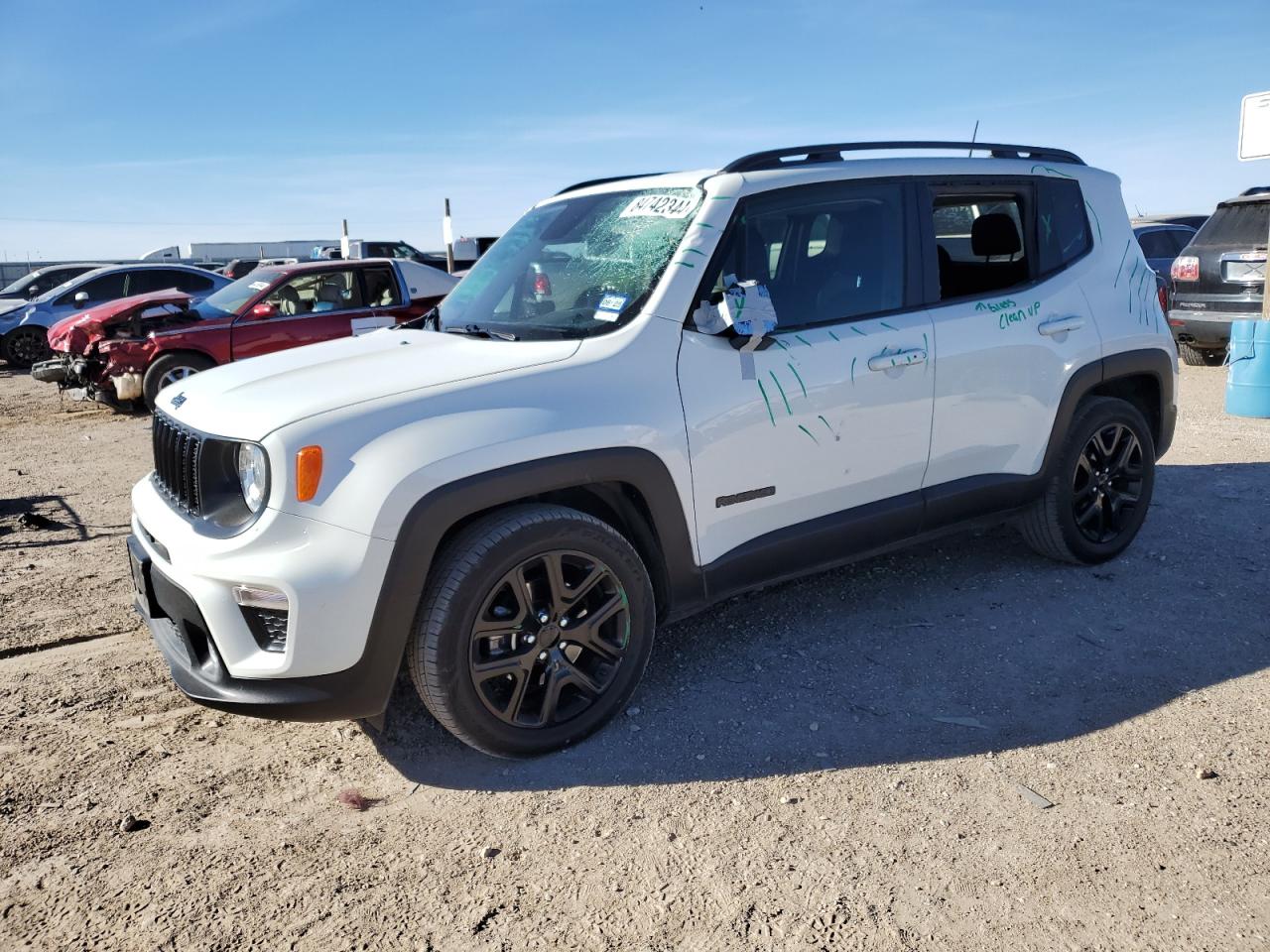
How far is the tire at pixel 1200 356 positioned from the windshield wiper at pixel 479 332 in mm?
10263

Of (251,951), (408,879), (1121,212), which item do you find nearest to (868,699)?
(408,879)

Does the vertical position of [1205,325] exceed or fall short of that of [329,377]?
it falls short

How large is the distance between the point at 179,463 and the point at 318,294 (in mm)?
7198

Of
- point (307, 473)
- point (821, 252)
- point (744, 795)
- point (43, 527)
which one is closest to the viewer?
point (307, 473)

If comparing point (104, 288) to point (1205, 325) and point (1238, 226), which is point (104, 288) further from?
point (1238, 226)

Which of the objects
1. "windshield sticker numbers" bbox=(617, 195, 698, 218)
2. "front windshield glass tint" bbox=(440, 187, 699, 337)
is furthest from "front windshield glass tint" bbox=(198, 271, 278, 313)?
"windshield sticker numbers" bbox=(617, 195, 698, 218)

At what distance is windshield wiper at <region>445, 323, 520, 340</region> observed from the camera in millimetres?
3670

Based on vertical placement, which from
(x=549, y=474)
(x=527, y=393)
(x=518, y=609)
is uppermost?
(x=527, y=393)

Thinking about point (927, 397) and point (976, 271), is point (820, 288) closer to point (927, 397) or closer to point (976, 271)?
point (927, 397)

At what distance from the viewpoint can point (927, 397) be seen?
402 cm

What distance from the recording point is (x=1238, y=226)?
10.2 meters

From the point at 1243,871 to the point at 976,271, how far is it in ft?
8.46

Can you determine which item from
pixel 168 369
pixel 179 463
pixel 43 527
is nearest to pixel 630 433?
pixel 179 463

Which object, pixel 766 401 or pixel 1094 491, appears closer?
pixel 766 401
